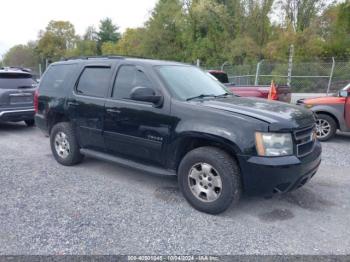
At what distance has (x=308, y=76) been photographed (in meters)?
16.2

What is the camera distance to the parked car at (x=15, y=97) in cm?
802

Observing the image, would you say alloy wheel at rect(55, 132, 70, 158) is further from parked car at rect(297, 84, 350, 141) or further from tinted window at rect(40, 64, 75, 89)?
parked car at rect(297, 84, 350, 141)

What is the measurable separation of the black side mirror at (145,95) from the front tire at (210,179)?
2.64 ft

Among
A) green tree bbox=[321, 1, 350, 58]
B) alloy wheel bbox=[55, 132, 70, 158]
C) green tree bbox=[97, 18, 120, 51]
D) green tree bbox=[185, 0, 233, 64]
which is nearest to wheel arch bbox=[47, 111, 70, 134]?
alloy wheel bbox=[55, 132, 70, 158]

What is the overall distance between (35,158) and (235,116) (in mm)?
4159

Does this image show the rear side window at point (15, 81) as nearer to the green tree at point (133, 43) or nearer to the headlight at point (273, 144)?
the headlight at point (273, 144)

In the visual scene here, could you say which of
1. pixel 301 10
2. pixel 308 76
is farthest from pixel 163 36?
pixel 308 76

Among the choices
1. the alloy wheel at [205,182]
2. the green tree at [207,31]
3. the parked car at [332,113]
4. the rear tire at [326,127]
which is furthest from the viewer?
the green tree at [207,31]

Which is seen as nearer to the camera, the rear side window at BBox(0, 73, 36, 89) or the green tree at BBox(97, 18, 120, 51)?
the rear side window at BBox(0, 73, 36, 89)

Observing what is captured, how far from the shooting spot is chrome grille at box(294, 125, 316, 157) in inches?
144

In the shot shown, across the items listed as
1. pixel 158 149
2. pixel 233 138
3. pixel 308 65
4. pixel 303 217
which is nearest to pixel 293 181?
pixel 303 217

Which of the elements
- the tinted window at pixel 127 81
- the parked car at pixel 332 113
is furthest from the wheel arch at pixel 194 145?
the parked car at pixel 332 113

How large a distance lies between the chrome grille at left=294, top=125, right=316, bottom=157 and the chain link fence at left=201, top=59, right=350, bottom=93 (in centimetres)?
1210

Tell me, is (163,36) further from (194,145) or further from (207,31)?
(194,145)
